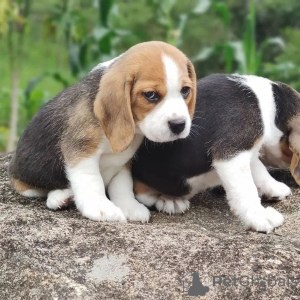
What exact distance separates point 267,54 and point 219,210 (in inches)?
287

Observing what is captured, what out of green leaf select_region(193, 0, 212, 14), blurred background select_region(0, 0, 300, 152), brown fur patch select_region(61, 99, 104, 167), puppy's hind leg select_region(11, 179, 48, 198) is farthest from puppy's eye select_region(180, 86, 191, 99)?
green leaf select_region(193, 0, 212, 14)

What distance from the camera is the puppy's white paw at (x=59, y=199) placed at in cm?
330

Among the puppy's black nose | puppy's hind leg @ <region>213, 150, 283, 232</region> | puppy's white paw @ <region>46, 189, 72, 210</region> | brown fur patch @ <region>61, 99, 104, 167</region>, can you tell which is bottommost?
puppy's white paw @ <region>46, 189, 72, 210</region>

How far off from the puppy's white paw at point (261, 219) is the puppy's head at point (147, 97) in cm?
56

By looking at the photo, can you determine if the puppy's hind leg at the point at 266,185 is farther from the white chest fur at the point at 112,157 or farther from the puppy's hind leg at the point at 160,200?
the white chest fur at the point at 112,157

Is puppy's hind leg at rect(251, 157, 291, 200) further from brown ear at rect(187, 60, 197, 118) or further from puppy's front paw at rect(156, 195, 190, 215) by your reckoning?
brown ear at rect(187, 60, 197, 118)

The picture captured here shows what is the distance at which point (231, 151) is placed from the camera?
10.2 ft

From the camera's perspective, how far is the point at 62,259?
8.30 ft

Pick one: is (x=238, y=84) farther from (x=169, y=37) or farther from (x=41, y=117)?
(x=169, y=37)

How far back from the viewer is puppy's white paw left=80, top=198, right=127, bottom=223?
3.00m

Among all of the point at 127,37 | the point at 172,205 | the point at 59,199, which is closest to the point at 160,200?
the point at 172,205

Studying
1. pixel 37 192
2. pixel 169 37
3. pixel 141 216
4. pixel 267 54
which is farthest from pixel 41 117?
pixel 267 54

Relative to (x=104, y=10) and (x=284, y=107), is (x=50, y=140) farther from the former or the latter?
(x=104, y=10)

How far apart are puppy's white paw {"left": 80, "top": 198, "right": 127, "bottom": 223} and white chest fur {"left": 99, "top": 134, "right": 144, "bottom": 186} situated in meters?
0.26
